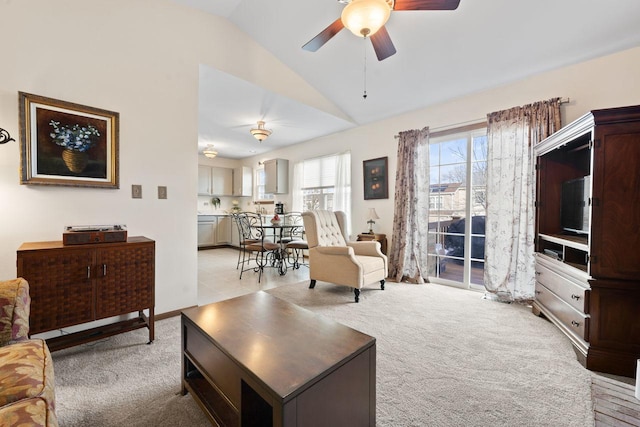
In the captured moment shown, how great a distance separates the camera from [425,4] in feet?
5.81

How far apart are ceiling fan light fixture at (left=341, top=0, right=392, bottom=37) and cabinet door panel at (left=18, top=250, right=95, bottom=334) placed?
2426 mm

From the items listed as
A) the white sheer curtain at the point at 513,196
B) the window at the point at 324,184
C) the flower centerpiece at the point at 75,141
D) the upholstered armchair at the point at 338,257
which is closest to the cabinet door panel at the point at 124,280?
the flower centerpiece at the point at 75,141

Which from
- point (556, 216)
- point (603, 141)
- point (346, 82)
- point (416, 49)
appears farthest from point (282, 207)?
point (603, 141)

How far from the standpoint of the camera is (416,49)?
2977 mm

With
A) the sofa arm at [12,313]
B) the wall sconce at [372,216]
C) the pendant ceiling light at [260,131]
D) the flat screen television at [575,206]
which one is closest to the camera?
the sofa arm at [12,313]

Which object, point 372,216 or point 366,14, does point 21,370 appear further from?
point 372,216

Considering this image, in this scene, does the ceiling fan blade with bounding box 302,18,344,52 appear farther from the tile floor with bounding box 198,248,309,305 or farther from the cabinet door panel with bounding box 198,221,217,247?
the cabinet door panel with bounding box 198,221,217,247

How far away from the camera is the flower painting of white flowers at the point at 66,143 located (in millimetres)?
1964

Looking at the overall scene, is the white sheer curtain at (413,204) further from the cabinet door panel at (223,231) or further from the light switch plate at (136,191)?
the cabinet door panel at (223,231)

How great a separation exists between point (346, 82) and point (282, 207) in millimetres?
3450

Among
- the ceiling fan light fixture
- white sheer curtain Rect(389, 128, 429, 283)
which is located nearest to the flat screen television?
white sheer curtain Rect(389, 128, 429, 283)

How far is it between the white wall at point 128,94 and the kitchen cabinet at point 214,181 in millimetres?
4589

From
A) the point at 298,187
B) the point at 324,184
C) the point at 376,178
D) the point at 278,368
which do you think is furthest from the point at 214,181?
the point at 278,368

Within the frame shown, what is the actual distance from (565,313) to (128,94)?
13.7 ft
